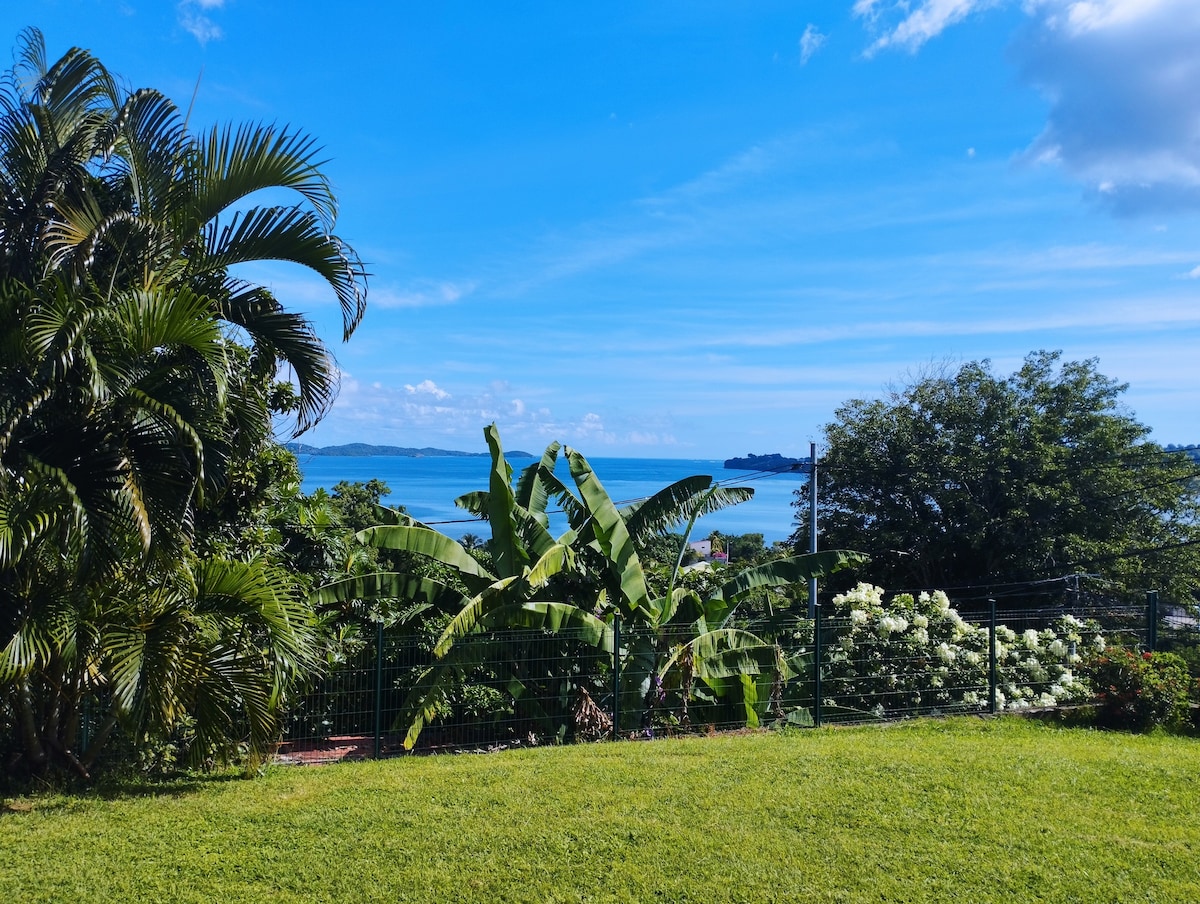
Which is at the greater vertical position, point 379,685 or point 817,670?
A: point 817,670

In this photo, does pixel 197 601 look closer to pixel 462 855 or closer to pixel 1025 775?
pixel 462 855

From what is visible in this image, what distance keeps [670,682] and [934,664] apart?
12.4 ft

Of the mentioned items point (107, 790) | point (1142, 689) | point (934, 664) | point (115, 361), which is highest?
point (115, 361)

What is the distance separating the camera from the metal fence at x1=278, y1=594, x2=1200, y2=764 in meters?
10.4

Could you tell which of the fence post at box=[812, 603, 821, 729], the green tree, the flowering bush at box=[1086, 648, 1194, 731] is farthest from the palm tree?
the green tree

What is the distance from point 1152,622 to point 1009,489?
14.2 meters

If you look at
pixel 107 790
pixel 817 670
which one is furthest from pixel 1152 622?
pixel 107 790

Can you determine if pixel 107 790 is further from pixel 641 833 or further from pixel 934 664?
pixel 934 664

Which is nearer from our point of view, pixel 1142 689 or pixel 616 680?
pixel 616 680

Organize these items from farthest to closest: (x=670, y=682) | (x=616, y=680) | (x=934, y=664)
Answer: (x=934, y=664) < (x=670, y=682) < (x=616, y=680)

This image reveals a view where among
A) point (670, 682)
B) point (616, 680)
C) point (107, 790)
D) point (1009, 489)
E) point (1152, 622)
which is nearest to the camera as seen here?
point (107, 790)

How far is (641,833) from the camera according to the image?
6.44 m

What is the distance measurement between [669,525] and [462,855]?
24.1 ft

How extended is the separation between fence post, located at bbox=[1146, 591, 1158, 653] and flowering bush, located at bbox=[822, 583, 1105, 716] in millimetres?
642
